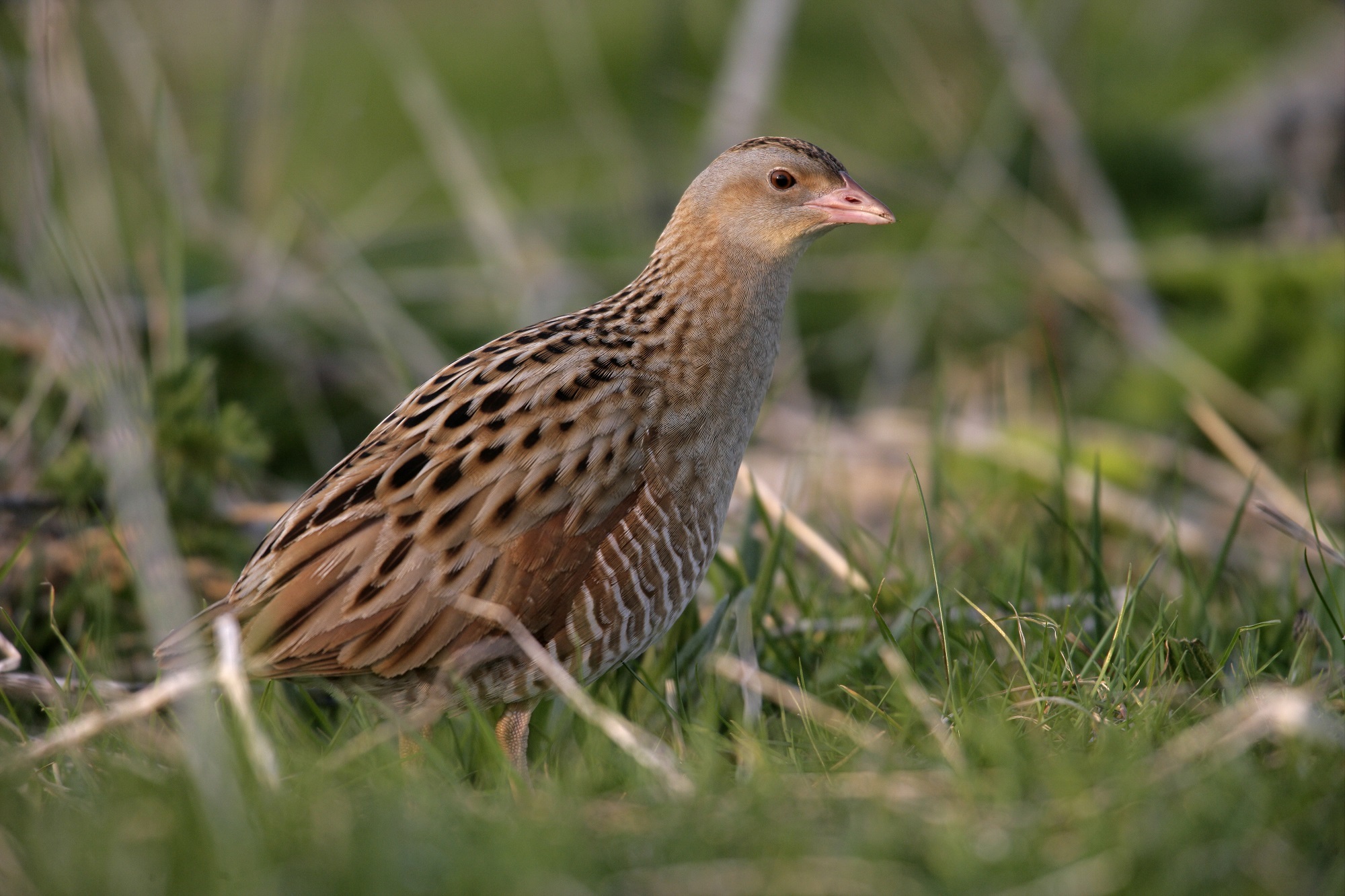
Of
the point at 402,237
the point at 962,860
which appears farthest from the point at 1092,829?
the point at 402,237

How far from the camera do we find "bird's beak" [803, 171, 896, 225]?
3.32 metres

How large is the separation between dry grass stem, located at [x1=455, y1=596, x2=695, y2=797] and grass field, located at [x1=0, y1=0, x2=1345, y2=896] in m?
0.03

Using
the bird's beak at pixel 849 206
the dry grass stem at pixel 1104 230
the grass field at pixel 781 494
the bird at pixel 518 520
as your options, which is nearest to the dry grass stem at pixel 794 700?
the grass field at pixel 781 494

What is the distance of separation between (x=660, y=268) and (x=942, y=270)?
10.3 feet

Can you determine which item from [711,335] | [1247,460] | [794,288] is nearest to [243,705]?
[711,335]

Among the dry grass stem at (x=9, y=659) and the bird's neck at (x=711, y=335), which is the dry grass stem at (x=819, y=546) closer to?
the bird's neck at (x=711, y=335)

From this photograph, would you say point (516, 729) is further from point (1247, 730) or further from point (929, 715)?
point (1247, 730)

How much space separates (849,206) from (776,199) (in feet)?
0.59

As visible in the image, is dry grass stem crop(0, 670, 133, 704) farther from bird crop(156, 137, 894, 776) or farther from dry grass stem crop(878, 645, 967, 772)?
dry grass stem crop(878, 645, 967, 772)

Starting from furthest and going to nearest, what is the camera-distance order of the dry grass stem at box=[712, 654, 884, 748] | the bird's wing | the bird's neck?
the bird's neck → the bird's wing → the dry grass stem at box=[712, 654, 884, 748]

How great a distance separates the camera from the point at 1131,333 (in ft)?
18.6

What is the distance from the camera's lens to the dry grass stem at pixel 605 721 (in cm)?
224

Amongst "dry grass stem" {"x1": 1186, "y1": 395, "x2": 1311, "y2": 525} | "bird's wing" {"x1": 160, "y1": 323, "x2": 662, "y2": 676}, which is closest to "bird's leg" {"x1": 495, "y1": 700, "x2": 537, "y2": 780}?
"bird's wing" {"x1": 160, "y1": 323, "x2": 662, "y2": 676}

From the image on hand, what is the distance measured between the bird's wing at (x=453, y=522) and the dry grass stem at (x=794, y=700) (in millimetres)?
371
